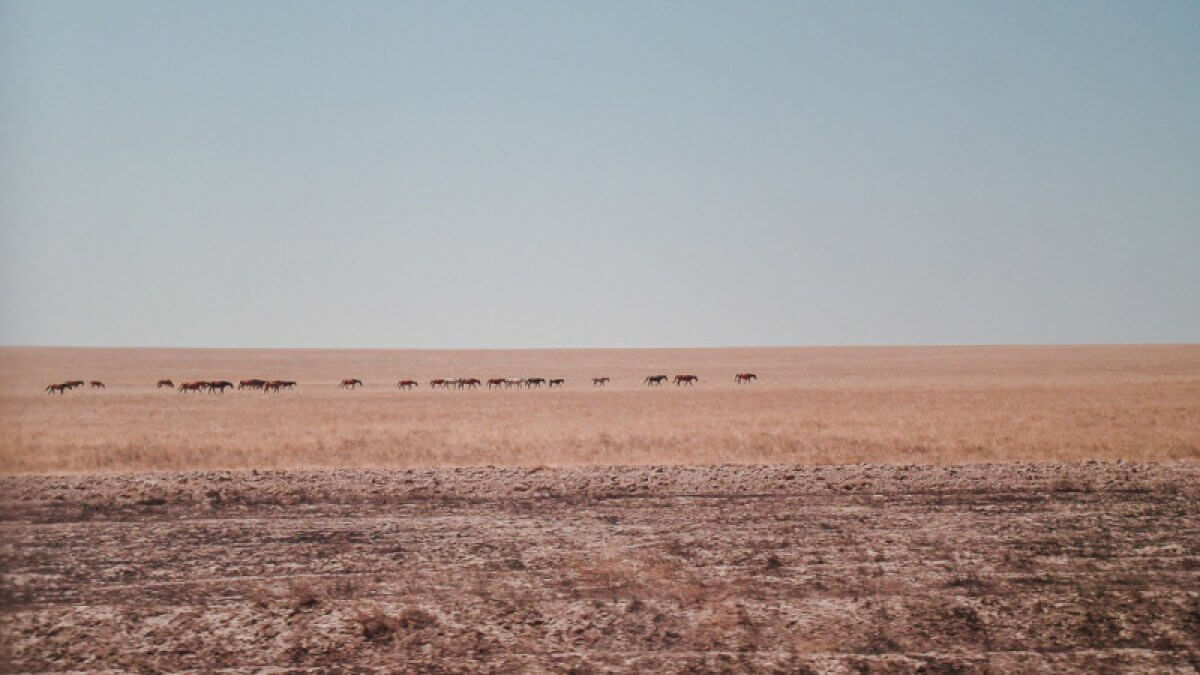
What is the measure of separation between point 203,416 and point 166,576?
34.5 m

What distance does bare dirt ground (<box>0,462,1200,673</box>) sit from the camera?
291 inches

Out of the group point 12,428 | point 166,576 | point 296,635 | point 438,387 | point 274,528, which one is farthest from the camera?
point 438,387

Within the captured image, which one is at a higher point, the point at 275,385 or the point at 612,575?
the point at 275,385

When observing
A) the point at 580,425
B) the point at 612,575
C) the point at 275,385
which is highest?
the point at 275,385

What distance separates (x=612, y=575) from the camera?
9250 millimetres

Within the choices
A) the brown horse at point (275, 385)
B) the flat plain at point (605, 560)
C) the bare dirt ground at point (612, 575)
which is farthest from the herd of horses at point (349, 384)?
the bare dirt ground at point (612, 575)

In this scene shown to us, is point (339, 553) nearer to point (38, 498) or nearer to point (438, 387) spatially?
point (38, 498)

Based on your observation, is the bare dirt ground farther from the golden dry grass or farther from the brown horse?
the brown horse

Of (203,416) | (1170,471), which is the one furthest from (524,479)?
(203,416)

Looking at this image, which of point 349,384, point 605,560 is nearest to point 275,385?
point 349,384

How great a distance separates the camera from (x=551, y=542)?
10508 mm

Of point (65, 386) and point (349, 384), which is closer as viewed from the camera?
point (65, 386)

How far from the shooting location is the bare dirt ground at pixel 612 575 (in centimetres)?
740

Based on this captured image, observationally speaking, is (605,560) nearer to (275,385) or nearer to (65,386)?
(275,385)
